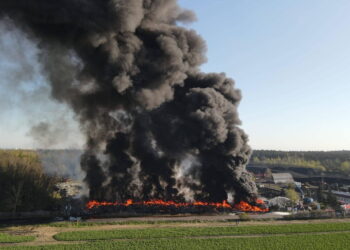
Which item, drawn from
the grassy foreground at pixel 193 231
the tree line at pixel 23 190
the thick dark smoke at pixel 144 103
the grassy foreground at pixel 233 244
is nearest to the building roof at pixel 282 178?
the thick dark smoke at pixel 144 103

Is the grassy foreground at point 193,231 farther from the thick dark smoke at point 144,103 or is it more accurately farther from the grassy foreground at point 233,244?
the thick dark smoke at point 144,103

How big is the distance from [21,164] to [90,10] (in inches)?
1195

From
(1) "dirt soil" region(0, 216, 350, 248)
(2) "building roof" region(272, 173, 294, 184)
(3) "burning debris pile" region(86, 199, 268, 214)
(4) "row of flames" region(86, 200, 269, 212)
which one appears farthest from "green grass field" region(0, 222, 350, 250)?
(2) "building roof" region(272, 173, 294, 184)

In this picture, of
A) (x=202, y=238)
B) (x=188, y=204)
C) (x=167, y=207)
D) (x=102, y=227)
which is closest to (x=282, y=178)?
(x=188, y=204)

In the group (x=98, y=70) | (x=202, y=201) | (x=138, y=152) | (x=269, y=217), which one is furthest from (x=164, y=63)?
(x=269, y=217)

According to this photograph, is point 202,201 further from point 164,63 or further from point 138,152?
point 164,63

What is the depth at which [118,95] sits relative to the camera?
53281mm

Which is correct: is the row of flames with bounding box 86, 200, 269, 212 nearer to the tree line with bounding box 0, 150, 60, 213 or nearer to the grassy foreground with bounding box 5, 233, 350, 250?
the tree line with bounding box 0, 150, 60, 213

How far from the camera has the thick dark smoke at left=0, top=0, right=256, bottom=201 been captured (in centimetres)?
4650

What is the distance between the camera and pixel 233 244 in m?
31.2

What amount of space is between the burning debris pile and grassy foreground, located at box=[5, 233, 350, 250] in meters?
14.9

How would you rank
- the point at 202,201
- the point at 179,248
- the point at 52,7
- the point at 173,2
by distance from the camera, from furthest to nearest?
1. the point at 173,2
2. the point at 202,201
3. the point at 52,7
4. the point at 179,248

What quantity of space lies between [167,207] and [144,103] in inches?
638

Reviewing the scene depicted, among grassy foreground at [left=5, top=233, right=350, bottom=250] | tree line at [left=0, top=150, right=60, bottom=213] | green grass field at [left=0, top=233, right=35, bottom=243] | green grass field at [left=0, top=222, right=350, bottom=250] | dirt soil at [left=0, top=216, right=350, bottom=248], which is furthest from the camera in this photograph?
tree line at [left=0, top=150, right=60, bottom=213]
